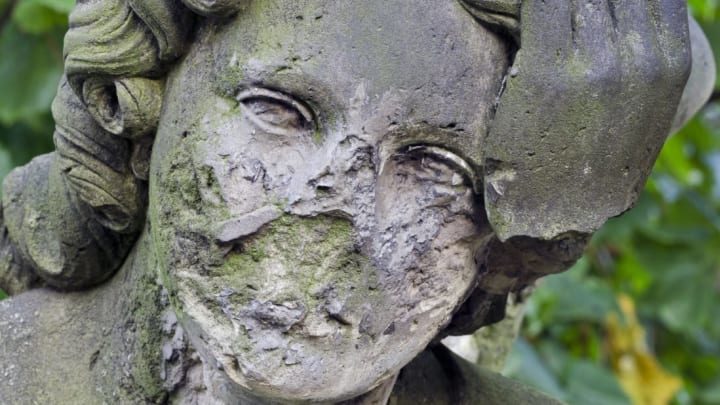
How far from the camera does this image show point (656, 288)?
10.2 ft

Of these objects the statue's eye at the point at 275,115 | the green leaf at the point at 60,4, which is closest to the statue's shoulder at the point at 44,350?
the statue's eye at the point at 275,115

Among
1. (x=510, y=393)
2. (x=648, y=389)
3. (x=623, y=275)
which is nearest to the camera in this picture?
(x=510, y=393)

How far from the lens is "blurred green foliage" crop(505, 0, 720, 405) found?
104 inches

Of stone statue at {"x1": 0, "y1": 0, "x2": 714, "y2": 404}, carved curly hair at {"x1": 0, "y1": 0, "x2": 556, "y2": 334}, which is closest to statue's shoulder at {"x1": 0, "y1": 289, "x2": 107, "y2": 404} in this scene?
carved curly hair at {"x1": 0, "y1": 0, "x2": 556, "y2": 334}

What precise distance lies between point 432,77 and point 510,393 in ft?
1.53

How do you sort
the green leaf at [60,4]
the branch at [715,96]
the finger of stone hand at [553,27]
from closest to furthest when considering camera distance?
the finger of stone hand at [553,27]
the green leaf at [60,4]
the branch at [715,96]

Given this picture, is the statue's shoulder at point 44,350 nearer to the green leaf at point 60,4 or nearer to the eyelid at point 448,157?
the eyelid at point 448,157

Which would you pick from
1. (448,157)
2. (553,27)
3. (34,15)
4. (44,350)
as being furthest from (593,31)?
(34,15)

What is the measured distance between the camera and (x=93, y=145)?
1.17m

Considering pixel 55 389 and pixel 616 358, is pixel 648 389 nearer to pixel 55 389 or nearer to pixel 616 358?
pixel 616 358

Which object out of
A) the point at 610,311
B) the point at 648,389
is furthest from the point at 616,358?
the point at 610,311

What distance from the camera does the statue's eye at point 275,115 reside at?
→ 3.27 feet

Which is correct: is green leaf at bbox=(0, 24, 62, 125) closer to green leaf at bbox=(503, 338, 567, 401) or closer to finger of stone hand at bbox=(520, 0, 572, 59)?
green leaf at bbox=(503, 338, 567, 401)

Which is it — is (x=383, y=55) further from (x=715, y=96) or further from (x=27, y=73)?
(x=715, y=96)
